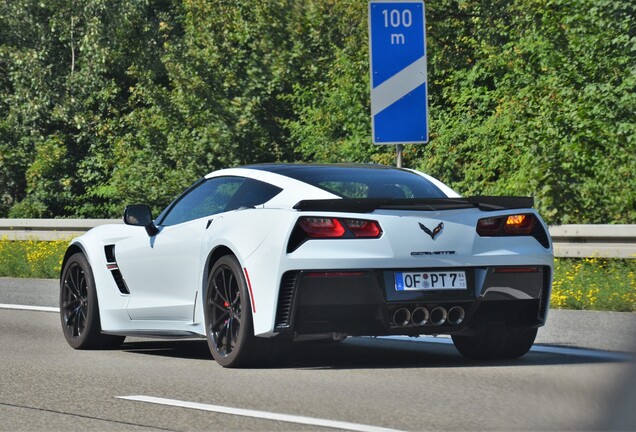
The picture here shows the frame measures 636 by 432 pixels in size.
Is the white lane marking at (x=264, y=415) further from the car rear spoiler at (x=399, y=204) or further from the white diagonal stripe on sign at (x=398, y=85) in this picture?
the white diagonal stripe on sign at (x=398, y=85)

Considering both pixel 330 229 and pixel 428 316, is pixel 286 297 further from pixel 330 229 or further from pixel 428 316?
pixel 428 316

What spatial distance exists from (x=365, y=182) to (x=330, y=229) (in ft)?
2.86

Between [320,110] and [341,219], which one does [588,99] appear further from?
[341,219]

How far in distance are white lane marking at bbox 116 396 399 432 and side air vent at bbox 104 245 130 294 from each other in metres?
2.51

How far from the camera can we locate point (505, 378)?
6.96 m

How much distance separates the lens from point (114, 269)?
29.8ft

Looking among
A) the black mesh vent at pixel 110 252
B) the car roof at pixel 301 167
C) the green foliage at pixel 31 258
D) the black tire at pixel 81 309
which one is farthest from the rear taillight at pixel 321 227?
the green foliage at pixel 31 258

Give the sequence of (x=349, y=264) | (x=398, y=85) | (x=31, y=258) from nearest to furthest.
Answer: (x=349, y=264), (x=398, y=85), (x=31, y=258)

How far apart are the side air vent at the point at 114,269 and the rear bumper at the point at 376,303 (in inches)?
85.7

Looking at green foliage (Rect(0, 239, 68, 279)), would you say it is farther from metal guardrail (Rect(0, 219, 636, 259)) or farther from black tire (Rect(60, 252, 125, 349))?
black tire (Rect(60, 252, 125, 349))

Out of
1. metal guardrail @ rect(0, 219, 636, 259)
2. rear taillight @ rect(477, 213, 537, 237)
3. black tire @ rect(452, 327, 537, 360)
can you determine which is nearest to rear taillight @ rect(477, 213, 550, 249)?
rear taillight @ rect(477, 213, 537, 237)

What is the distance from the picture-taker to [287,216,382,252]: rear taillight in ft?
23.5

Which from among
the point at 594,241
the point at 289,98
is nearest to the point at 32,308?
the point at 594,241

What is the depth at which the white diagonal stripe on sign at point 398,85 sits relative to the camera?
37.2 ft
